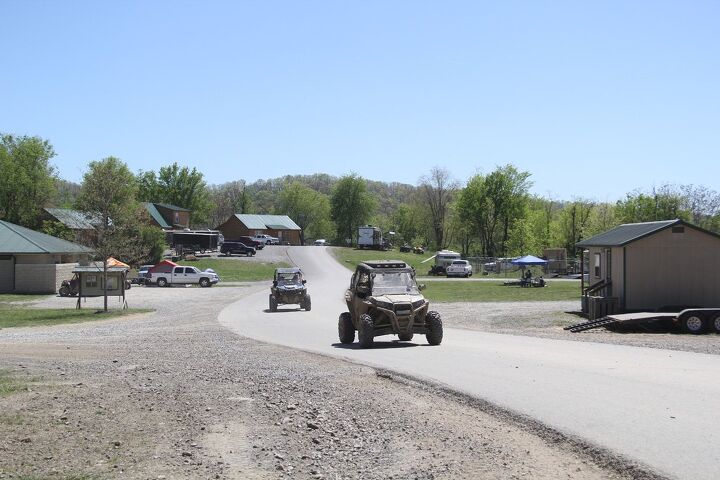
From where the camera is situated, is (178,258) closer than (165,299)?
No

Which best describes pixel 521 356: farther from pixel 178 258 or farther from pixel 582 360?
pixel 178 258

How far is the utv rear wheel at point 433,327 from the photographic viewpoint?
18906mm

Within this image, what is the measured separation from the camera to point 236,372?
1441 cm

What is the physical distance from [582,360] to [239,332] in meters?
13.6

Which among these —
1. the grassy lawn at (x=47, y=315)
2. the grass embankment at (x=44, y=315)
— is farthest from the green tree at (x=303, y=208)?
the grassy lawn at (x=47, y=315)

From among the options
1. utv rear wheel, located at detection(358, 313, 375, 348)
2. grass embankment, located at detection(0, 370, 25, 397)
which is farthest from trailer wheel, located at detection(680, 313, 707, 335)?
grass embankment, located at detection(0, 370, 25, 397)

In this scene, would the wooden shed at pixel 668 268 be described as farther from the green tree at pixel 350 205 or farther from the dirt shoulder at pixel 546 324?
the green tree at pixel 350 205

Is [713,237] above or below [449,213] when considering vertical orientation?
below

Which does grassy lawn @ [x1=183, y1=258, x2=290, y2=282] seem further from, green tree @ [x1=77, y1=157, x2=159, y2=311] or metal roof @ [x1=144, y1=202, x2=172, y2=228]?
green tree @ [x1=77, y1=157, x2=159, y2=311]

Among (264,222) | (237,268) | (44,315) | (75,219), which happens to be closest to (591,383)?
(44,315)

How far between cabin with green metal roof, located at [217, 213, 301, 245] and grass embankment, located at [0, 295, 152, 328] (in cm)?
7216

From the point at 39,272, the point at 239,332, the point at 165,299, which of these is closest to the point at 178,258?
the point at 39,272

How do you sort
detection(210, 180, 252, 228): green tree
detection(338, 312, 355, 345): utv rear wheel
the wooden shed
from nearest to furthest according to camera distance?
detection(338, 312, 355, 345): utv rear wheel < the wooden shed < detection(210, 180, 252, 228): green tree

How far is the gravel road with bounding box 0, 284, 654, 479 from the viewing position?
24.4ft
